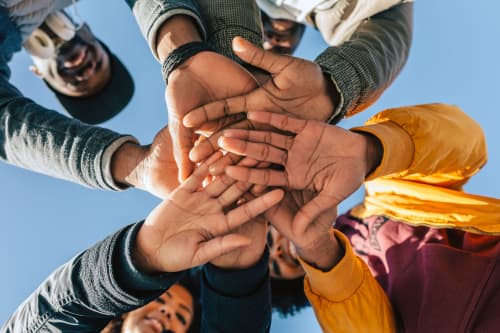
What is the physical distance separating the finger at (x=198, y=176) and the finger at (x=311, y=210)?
0.50 feet

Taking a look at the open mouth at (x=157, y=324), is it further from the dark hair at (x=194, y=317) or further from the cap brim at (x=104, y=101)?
the cap brim at (x=104, y=101)

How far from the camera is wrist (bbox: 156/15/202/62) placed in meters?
0.71

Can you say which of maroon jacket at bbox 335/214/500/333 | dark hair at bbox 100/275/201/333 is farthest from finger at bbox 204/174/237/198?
dark hair at bbox 100/275/201/333

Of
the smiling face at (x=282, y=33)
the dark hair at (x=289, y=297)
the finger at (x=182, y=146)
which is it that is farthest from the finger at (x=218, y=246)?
the smiling face at (x=282, y=33)

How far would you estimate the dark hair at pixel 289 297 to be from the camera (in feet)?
3.95

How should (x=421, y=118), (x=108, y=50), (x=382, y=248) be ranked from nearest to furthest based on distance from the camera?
(x=421, y=118) < (x=382, y=248) < (x=108, y=50)

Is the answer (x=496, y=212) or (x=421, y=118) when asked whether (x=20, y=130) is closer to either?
(x=421, y=118)

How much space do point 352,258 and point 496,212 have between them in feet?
0.83

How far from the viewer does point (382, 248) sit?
897 mm

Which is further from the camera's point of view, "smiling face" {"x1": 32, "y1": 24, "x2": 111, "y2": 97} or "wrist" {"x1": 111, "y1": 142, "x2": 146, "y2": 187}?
"smiling face" {"x1": 32, "y1": 24, "x2": 111, "y2": 97}

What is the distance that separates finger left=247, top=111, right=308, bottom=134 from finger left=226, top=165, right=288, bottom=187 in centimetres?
7

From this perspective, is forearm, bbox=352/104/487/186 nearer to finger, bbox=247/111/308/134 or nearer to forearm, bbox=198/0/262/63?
finger, bbox=247/111/308/134

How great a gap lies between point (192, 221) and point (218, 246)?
6cm

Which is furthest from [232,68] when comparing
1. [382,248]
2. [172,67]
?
[382,248]
